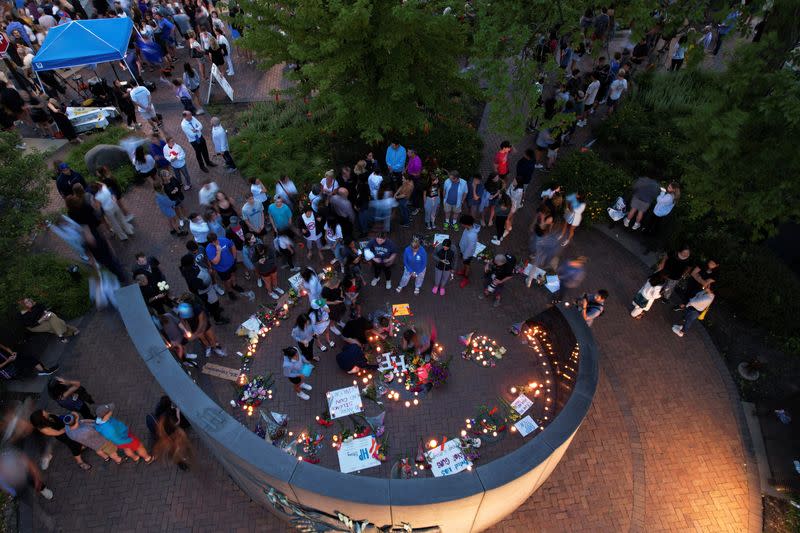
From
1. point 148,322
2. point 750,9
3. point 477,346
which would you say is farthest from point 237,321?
point 750,9

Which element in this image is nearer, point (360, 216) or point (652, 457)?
point (652, 457)

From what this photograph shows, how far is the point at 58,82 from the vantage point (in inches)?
660

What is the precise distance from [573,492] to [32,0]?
89.3 ft

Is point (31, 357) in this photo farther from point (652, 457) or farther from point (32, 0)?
point (32, 0)

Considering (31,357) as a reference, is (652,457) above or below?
above

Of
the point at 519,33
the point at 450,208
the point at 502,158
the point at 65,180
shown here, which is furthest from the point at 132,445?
the point at 519,33

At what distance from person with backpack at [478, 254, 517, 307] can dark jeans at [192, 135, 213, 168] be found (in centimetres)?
885

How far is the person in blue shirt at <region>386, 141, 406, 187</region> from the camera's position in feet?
39.5

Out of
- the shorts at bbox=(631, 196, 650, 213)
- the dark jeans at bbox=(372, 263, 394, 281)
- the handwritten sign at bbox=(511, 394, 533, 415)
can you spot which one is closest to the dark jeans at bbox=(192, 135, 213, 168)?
the dark jeans at bbox=(372, 263, 394, 281)

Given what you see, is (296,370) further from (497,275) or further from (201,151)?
(201,151)

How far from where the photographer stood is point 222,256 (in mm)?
9867

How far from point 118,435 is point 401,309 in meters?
5.86

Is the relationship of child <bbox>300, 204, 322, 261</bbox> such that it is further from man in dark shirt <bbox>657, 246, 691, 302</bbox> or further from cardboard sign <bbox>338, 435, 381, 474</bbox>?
man in dark shirt <bbox>657, 246, 691, 302</bbox>

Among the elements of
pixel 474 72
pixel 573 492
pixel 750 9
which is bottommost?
pixel 573 492
